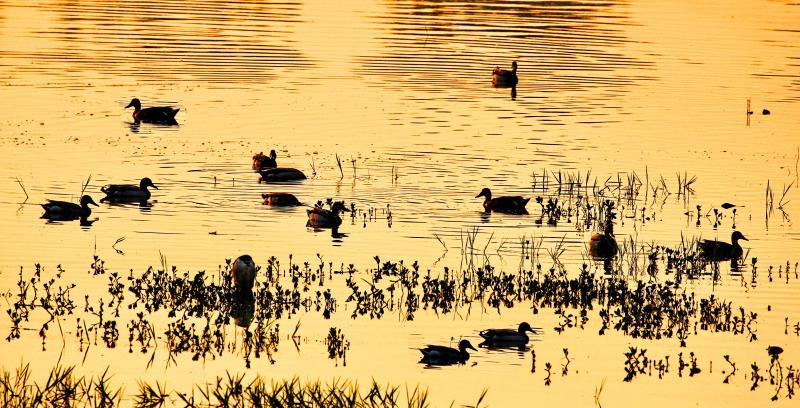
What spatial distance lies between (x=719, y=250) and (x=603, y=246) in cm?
164

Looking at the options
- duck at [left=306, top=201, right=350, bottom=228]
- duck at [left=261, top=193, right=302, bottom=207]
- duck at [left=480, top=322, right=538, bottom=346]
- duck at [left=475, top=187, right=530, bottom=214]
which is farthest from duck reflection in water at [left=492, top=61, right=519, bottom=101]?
duck at [left=480, top=322, right=538, bottom=346]

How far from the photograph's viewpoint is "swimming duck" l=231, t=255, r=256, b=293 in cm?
1714

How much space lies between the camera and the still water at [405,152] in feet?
49.8

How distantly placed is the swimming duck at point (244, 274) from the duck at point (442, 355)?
3332mm

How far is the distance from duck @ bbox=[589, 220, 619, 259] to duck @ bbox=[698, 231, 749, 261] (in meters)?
1.23

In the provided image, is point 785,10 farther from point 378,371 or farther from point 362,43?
point 378,371

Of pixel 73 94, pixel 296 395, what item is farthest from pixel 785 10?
pixel 296 395

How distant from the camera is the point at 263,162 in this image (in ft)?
88.9

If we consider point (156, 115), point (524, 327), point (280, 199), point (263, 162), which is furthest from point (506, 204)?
point (156, 115)

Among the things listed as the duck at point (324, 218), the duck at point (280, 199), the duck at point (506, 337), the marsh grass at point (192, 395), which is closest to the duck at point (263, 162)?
the duck at point (280, 199)

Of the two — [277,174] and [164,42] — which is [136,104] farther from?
[164,42]

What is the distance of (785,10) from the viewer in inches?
2489

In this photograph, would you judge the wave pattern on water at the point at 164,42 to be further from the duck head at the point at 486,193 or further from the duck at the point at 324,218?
the duck at the point at 324,218

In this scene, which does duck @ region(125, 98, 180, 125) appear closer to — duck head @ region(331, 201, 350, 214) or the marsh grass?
duck head @ region(331, 201, 350, 214)
